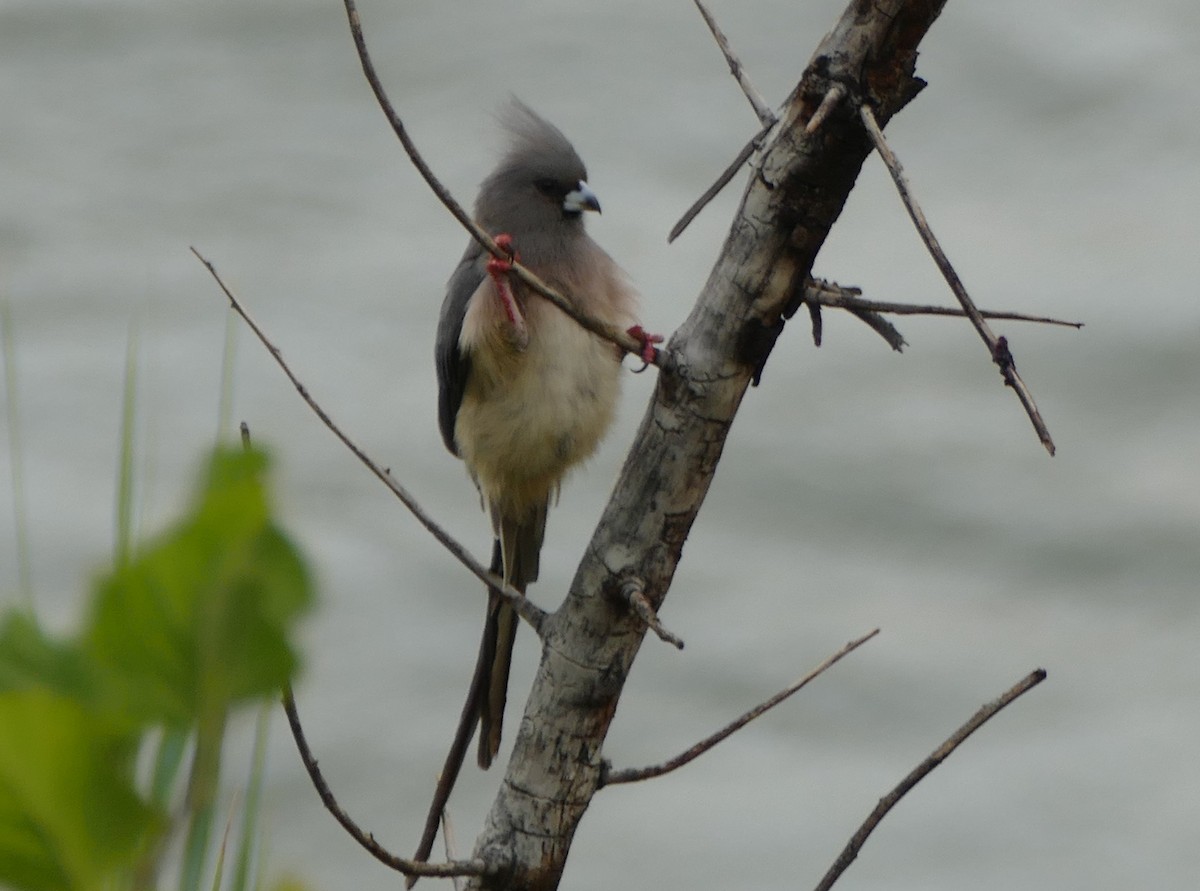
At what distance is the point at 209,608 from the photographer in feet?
1.20

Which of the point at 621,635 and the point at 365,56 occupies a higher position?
the point at 365,56

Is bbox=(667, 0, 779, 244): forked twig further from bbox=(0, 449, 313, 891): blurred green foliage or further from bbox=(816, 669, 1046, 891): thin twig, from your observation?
bbox=(0, 449, 313, 891): blurred green foliage

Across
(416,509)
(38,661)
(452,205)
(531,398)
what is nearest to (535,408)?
(531,398)

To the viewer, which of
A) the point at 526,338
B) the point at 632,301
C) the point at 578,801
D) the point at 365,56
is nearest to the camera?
the point at 365,56

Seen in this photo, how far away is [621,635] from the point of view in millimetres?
1416

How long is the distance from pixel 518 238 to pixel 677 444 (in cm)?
153

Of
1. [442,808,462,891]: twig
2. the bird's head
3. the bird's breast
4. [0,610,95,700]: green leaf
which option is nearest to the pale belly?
the bird's breast

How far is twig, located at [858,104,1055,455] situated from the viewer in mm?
979

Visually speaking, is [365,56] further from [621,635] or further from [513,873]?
[513,873]

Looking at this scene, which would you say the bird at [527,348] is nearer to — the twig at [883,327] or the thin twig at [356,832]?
the twig at [883,327]

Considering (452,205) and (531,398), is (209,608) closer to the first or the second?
(452,205)

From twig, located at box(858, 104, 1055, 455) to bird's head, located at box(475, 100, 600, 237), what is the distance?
5.79 ft

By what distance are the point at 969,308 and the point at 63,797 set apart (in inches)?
30.8

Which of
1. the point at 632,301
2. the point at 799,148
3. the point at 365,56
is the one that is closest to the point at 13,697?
the point at 365,56
